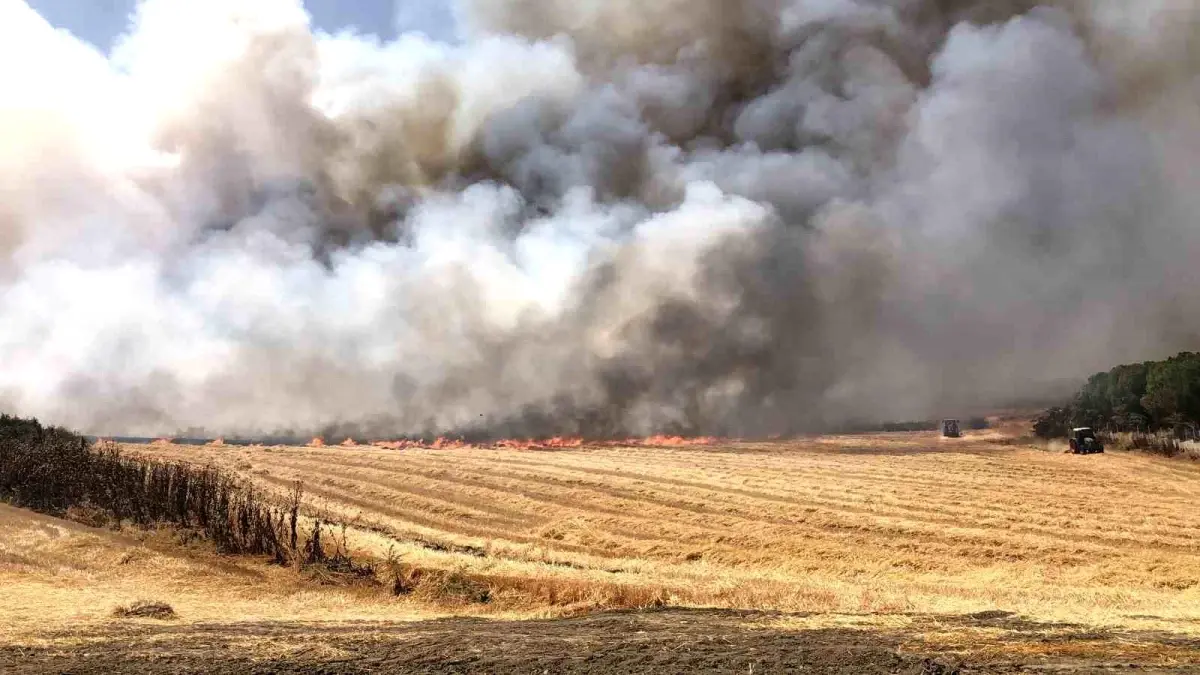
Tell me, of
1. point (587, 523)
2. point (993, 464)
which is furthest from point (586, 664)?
point (993, 464)

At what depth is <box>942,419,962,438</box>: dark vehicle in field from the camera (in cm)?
6638

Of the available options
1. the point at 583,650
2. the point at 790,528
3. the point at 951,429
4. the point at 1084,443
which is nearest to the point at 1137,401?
the point at 951,429

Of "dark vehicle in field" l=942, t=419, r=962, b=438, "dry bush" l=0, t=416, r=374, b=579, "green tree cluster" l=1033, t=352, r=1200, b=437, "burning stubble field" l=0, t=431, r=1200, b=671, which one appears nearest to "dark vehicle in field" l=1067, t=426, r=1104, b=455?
"burning stubble field" l=0, t=431, r=1200, b=671

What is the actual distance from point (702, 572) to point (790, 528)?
6659 millimetres

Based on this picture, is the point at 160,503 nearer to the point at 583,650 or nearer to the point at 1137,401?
the point at 583,650

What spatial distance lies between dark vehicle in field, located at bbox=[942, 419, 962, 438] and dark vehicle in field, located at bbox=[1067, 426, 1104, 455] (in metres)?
12.5

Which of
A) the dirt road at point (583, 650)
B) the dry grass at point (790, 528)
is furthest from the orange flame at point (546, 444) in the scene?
the dirt road at point (583, 650)

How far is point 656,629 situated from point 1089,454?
48.3 metres

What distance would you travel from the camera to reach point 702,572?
22.3 metres

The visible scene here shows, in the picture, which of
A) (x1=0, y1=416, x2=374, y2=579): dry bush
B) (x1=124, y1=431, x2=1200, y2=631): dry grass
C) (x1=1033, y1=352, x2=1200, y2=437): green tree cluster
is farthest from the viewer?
(x1=1033, y1=352, x2=1200, y2=437): green tree cluster

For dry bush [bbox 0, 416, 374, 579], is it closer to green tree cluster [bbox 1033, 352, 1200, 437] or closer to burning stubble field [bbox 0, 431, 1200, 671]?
burning stubble field [bbox 0, 431, 1200, 671]

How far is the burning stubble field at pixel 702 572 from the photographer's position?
11.9m

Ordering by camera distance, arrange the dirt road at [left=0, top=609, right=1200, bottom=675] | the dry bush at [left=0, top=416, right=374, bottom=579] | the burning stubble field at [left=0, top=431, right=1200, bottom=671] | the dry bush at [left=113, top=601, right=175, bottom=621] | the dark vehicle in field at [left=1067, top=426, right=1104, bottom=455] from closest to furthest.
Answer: the dirt road at [left=0, top=609, right=1200, bottom=675]
the burning stubble field at [left=0, top=431, right=1200, bottom=671]
the dry bush at [left=113, top=601, right=175, bottom=621]
the dry bush at [left=0, top=416, right=374, bottom=579]
the dark vehicle in field at [left=1067, top=426, right=1104, bottom=455]

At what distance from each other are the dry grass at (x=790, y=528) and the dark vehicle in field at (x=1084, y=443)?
266 cm
